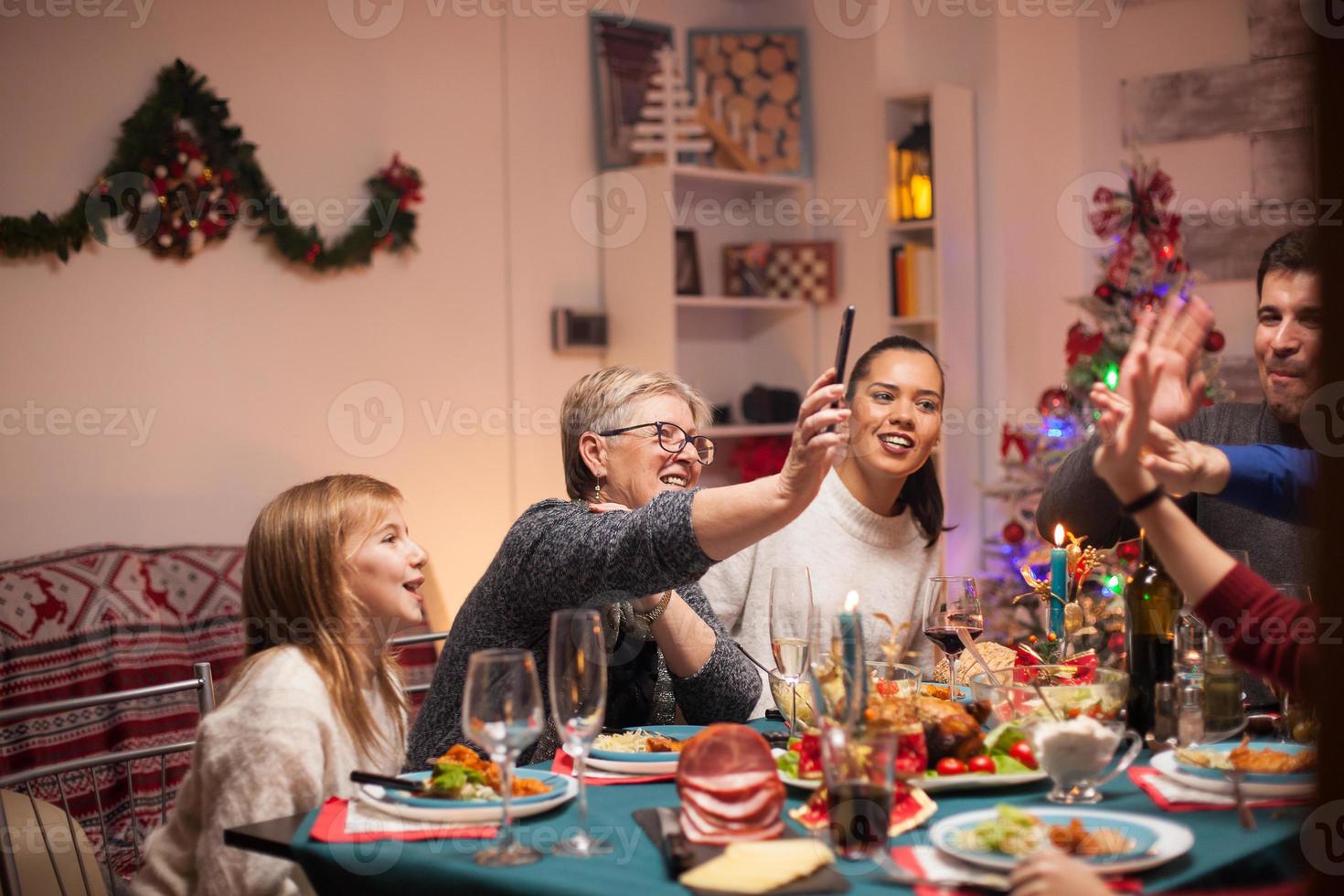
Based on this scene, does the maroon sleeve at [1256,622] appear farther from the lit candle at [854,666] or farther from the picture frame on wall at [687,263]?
the picture frame on wall at [687,263]

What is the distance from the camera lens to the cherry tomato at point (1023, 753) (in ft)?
4.87

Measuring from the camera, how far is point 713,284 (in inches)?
207

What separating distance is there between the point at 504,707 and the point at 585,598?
1.87 ft

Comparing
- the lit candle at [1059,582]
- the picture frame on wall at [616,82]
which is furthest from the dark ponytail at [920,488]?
the picture frame on wall at [616,82]

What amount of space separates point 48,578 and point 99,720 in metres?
0.38

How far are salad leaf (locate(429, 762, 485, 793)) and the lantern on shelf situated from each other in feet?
12.5

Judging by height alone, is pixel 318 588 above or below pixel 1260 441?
below

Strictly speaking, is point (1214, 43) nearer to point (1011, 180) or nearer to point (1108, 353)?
point (1011, 180)

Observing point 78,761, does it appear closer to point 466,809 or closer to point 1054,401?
point 466,809

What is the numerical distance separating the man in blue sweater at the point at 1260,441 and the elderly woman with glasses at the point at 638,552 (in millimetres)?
542

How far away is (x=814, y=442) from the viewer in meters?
1.57

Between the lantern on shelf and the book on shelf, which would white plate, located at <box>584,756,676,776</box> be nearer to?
the book on shelf

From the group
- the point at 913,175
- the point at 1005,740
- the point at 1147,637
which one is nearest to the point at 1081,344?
the point at 913,175

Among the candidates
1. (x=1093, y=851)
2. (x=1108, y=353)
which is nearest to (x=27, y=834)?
(x=1093, y=851)
